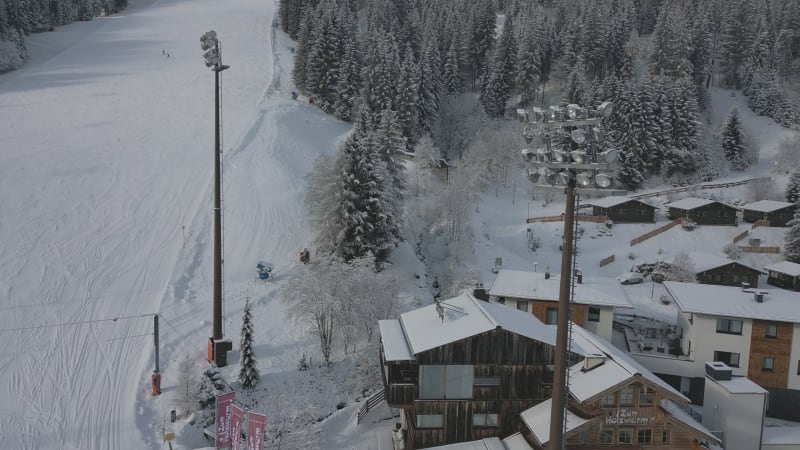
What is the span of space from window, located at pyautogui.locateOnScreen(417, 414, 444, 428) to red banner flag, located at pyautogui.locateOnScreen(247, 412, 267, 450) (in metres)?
7.62

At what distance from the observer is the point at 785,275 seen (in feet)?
154

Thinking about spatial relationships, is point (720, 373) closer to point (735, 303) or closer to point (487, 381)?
point (735, 303)

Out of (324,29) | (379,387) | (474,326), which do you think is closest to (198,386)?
(379,387)

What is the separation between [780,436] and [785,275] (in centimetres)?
2394

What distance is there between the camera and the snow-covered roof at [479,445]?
22.9m

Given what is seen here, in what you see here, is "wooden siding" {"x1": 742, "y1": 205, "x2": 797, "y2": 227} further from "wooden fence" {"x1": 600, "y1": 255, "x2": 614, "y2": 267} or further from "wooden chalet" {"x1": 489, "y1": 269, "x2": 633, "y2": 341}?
"wooden chalet" {"x1": 489, "y1": 269, "x2": 633, "y2": 341}

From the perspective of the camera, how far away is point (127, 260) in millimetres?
34781

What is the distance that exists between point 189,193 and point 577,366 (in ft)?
102

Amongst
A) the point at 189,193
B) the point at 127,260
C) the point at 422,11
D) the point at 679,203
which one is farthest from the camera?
the point at 422,11

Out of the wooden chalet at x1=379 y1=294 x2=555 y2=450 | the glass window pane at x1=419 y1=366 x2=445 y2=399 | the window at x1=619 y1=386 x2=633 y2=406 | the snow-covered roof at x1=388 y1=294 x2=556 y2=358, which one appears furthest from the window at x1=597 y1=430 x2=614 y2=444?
the glass window pane at x1=419 y1=366 x2=445 y2=399

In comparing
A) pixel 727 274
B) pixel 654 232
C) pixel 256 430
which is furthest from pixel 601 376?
pixel 654 232

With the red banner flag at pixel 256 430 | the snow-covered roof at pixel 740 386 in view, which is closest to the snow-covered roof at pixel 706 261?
the snow-covered roof at pixel 740 386

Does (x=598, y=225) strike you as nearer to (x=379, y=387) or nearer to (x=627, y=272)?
(x=627, y=272)

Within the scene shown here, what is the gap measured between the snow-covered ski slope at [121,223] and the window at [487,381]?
11454 millimetres
